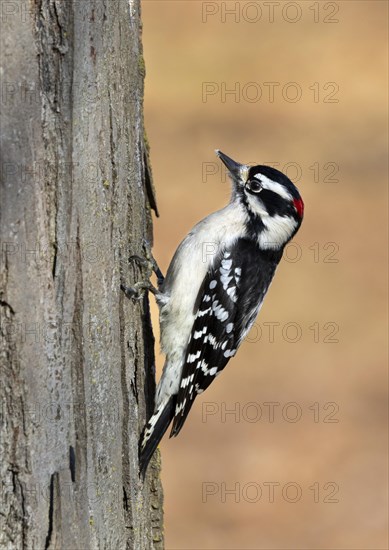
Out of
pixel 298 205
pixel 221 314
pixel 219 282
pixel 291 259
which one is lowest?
pixel 221 314

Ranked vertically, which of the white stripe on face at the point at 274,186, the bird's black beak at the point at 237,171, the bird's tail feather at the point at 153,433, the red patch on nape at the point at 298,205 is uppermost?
the bird's black beak at the point at 237,171

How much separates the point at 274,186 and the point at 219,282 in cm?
56

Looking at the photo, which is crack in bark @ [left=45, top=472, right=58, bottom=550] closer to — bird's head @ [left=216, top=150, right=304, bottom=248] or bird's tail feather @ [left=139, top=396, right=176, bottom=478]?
bird's tail feather @ [left=139, top=396, right=176, bottom=478]

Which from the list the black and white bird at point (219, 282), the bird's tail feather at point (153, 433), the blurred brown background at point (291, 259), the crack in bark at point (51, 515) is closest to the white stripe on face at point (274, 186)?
the black and white bird at point (219, 282)

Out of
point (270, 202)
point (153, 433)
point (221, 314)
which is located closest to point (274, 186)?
point (270, 202)

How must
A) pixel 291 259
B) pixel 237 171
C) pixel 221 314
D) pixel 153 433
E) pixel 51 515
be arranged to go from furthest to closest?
pixel 291 259 → pixel 237 171 → pixel 221 314 → pixel 153 433 → pixel 51 515

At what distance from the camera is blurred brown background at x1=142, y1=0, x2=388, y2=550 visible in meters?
7.00

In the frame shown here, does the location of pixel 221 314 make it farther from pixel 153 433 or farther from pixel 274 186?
pixel 153 433

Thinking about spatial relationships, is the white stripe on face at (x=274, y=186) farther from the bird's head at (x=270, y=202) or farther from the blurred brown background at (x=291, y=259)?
the blurred brown background at (x=291, y=259)

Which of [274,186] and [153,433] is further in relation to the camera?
[274,186]

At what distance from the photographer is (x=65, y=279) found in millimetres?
3346

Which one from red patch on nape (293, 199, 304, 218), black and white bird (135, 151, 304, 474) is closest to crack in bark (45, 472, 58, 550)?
black and white bird (135, 151, 304, 474)

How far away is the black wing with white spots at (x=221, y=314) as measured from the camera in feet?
15.3

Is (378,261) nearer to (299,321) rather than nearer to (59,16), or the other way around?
(299,321)
